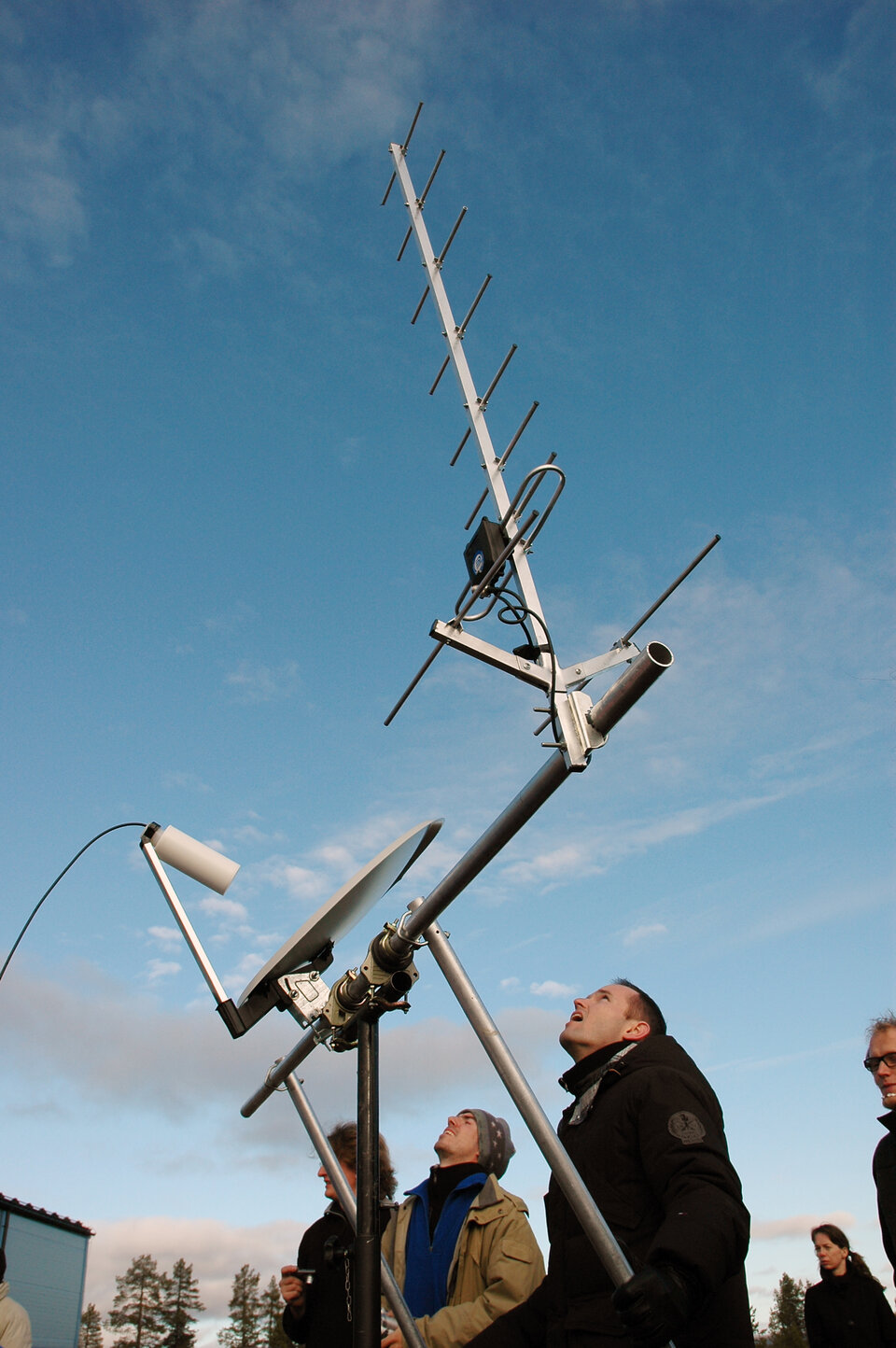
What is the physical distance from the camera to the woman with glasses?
4.71 meters

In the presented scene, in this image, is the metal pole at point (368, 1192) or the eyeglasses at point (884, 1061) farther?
the eyeglasses at point (884, 1061)

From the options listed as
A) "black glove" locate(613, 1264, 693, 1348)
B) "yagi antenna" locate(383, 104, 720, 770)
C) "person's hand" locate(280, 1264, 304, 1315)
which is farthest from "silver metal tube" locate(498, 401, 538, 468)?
"person's hand" locate(280, 1264, 304, 1315)

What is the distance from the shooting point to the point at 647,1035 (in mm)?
3348

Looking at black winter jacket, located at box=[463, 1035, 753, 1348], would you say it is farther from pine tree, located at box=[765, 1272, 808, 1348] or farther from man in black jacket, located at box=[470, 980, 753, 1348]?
pine tree, located at box=[765, 1272, 808, 1348]

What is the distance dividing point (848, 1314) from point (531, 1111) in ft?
11.6

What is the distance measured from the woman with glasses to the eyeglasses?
1687 mm

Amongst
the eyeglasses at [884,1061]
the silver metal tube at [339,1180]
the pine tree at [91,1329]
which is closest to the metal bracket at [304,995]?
the silver metal tube at [339,1180]

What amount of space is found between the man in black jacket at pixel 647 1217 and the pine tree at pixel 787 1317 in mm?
39209

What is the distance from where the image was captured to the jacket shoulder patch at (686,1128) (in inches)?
102

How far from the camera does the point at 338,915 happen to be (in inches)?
125

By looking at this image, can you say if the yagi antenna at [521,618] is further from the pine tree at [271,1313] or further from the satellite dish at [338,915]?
the pine tree at [271,1313]

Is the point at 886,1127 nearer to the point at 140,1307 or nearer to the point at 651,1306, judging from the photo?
the point at 651,1306

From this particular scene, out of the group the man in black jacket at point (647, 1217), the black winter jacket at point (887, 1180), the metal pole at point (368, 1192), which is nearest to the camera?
the man in black jacket at point (647, 1217)

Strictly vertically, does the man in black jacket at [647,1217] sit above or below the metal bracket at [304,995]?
below
